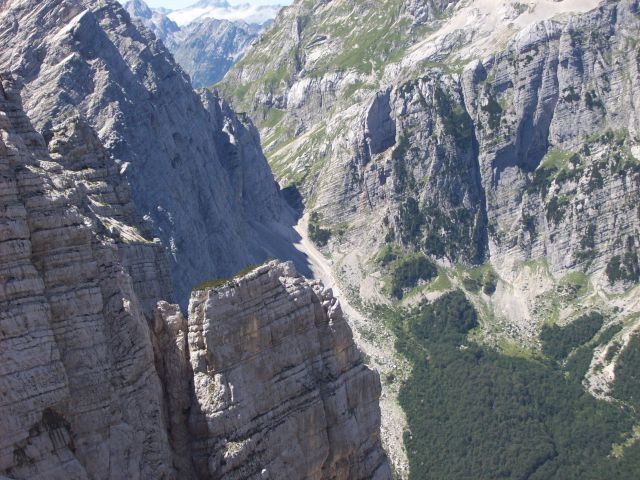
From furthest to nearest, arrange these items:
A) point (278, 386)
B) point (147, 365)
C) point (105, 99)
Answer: point (105, 99)
point (278, 386)
point (147, 365)

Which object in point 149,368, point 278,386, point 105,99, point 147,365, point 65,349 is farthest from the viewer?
point 105,99

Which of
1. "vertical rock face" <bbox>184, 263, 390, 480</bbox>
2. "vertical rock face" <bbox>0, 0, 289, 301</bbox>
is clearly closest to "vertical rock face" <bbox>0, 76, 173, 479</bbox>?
"vertical rock face" <bbox>184, 263, 390, 480</bbox>

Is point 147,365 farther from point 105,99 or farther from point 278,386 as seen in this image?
point 105,99

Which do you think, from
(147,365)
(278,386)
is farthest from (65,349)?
(278,386)

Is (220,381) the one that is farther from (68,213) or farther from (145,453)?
(68,213)

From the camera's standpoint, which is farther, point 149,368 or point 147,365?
point 149,368

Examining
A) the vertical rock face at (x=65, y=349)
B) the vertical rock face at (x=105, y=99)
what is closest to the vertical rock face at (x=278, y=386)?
the vertical rock face at (x=65, y=349)

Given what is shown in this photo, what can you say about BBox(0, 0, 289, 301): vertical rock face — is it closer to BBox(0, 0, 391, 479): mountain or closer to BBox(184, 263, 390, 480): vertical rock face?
BBox(184, 263, 390, 480): vertical rock face
